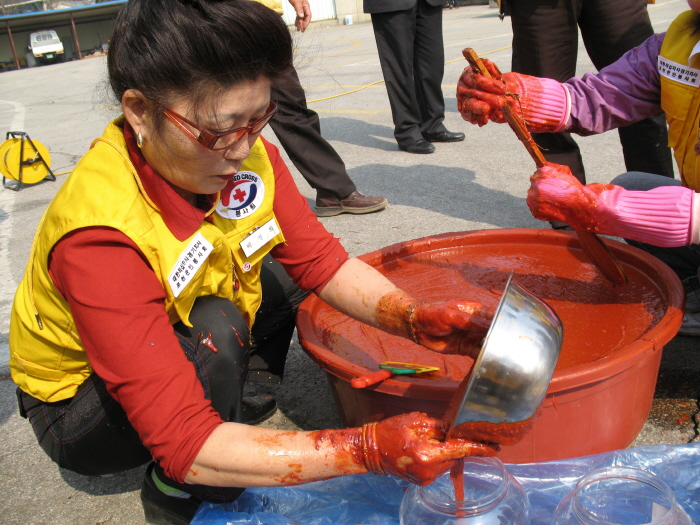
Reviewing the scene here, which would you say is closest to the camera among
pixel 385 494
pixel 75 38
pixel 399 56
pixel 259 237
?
pixel 385 494

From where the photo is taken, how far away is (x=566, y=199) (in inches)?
59.7

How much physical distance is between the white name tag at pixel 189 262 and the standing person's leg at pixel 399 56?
3.13m

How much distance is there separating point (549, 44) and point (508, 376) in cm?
201

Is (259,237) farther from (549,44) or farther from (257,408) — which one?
(549,44)

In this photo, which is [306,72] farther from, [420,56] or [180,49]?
[180,49]

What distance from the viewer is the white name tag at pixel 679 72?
165 centimetres

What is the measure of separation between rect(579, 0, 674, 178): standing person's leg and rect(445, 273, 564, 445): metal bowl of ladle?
6.07ft

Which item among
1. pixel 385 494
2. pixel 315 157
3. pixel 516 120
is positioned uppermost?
pixel 516 120

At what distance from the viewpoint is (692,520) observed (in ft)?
4.32

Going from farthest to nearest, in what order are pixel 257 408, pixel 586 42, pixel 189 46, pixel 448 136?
1. pixel 448 136
2. pixel 586 42
3. pixel 257 408
4. pixel 189 46

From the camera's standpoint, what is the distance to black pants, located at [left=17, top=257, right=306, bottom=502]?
1410 millimetres

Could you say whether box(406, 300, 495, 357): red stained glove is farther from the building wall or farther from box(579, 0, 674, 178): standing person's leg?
the building wall

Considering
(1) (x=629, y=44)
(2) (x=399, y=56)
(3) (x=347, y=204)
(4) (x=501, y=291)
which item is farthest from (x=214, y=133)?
(2) (x=399, y=56)

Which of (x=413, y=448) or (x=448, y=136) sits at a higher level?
(x=413, y=448)
